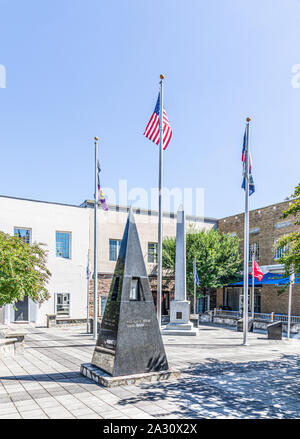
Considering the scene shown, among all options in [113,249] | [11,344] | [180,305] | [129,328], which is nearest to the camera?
[129,328]

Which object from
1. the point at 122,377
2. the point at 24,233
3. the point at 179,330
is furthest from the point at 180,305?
the point at 24,233

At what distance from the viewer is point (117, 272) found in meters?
9.64

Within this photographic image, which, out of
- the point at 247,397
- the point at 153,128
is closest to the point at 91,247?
the point at 153,128

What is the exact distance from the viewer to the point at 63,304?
2727 centimetres

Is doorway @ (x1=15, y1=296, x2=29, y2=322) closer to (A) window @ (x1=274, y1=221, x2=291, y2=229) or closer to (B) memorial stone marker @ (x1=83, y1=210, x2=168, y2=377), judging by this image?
(B) memorial stone marker @ (x1=83, y1=210, x2=168, y2=377)

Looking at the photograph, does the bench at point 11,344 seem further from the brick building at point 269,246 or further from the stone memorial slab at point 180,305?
the brick building at point 269,246

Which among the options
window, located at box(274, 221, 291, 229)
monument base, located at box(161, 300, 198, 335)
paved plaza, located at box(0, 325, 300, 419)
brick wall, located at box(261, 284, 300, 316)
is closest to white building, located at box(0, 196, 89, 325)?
monument base, located at box(161, 300, 198, 335)

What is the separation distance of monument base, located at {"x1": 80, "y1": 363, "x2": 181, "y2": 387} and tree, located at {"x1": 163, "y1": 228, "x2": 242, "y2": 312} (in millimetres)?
19882

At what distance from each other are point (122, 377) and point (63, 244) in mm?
20663

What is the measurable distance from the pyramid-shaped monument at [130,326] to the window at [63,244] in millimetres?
19165

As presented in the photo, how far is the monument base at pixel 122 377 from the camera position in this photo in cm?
834

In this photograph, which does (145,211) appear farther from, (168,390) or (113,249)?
(168,390)

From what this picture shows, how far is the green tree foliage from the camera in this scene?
29.2 metres
